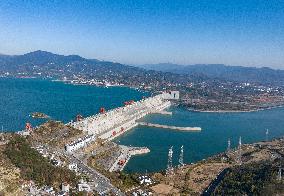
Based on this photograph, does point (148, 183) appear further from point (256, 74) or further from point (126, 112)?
point (256, 74)

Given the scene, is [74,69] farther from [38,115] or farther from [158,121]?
[38,115]

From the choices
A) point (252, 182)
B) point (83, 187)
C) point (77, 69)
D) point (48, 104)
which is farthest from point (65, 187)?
point (77, 69)

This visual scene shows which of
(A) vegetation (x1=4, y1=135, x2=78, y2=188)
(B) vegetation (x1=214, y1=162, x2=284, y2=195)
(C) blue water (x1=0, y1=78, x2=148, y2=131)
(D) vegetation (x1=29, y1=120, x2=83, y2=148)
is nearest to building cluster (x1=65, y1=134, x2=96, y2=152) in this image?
(D) vegetation (x1=29, y1=120, x2=83, y2=148)

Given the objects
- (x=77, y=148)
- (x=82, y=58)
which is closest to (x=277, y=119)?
(x=77, y=148)

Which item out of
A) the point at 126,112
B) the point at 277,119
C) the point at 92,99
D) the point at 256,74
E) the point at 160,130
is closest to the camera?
the point at 160,130

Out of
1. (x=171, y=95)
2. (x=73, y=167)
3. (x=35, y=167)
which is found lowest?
(x=73, y=167)

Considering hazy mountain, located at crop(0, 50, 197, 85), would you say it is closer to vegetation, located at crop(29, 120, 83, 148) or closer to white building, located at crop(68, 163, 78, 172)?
vegetation, located at crop(29, 120, 83, 148)

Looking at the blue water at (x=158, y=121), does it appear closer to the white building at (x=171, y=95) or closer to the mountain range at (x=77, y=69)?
the white building at (x=171, y=95)
